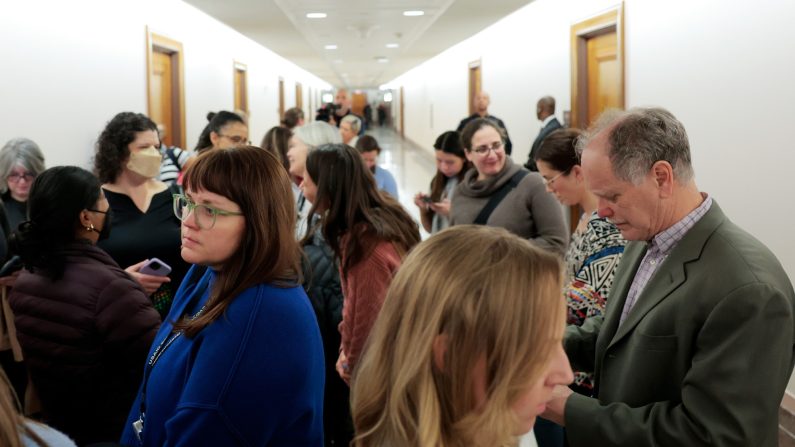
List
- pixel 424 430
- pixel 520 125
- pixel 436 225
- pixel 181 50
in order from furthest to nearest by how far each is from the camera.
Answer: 1. pixel 520 125
2. pixel 181 50
3. pixel 436 225
4. pixel 424 430

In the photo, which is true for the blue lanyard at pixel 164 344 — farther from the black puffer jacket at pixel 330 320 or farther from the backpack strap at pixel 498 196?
the backpack strap at pixel 498 196

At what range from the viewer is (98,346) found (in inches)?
84.6

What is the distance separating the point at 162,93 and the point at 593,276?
680 cm

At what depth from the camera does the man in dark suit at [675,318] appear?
154 cm

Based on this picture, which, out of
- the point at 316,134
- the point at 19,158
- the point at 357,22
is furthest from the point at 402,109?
the point at 19,158

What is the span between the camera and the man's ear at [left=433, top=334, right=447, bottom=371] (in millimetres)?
1048

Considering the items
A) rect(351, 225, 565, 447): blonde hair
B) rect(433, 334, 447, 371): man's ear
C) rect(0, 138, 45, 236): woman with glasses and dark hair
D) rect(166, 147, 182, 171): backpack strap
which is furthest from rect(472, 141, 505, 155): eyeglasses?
rect(433, 334, 447, 371): man's ear

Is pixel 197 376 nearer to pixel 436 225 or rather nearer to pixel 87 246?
pixel 87 246

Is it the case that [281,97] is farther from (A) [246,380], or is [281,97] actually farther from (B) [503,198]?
(A) [246,380]

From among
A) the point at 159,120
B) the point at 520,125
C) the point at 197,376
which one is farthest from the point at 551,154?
the point at 520,125

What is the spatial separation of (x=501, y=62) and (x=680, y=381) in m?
10.3

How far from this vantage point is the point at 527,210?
369cm

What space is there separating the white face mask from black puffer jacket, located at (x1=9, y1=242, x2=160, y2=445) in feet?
4.85

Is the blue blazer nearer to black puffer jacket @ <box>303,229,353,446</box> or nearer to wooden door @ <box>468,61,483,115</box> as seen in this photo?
black puffer jacket @ <box>303,229,353,446</box>
